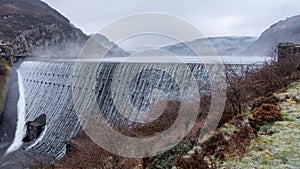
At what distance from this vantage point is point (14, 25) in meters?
73.4

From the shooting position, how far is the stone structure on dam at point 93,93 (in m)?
18.9

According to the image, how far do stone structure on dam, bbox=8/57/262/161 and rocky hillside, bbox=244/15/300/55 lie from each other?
44.2 meters

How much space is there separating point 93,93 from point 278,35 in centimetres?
6530

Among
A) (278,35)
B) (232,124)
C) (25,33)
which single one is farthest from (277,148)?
(278,35)

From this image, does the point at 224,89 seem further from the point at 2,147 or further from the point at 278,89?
the point at 2,147

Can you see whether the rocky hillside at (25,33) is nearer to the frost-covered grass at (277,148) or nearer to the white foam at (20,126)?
the white foam at (20,126)

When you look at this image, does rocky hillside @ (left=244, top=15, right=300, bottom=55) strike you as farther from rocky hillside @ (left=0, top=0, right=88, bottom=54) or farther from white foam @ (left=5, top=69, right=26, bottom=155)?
white foam @ (left=5, top=69, right=26, bottom=155)

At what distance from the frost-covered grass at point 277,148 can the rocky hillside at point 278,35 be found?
5989cm

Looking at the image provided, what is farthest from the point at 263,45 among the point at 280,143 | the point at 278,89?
the point at 280,143

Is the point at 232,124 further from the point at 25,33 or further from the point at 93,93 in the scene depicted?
the point at 25,33

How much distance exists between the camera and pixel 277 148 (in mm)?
6887

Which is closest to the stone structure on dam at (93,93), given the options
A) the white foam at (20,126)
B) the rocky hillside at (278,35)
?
the white foam at (20,126)

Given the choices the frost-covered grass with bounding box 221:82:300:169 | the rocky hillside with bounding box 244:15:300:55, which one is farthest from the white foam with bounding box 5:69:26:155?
the rocky hillside with bounding box 244:15:300:55

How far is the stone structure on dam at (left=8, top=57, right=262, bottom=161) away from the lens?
1893 centimetres
